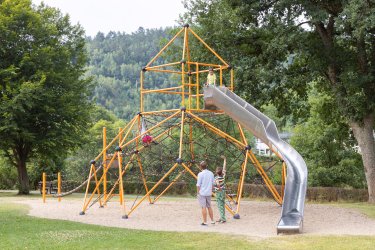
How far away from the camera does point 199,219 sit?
756 inches

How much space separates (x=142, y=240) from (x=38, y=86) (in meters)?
23.2

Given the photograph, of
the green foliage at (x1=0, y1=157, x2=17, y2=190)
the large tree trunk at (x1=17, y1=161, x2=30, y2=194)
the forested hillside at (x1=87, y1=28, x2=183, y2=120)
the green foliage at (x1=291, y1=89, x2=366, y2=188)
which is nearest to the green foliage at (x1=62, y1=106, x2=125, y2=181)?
the green foliage at (x1=0, y1=157, x2=17, y2=190)

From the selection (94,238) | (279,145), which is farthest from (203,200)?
(279,145)

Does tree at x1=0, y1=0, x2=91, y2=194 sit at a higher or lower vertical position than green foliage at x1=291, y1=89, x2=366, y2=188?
higher

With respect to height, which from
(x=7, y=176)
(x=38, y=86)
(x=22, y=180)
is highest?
(x=38, y=86)

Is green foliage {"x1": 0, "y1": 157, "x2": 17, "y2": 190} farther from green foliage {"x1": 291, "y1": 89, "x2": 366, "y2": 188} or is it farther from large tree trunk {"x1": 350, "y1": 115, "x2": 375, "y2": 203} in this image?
large tree trunk {"x1": 350, "y1": 115, "x2": 375, "y2": 203}

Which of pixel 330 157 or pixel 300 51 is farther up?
pixel 300 51

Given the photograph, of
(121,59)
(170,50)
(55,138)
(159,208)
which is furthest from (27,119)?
(121,59)

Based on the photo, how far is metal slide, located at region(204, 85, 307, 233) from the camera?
1580 centimetres

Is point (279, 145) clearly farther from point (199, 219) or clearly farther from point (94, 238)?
point (94, 238)

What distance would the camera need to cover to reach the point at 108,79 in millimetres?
172250

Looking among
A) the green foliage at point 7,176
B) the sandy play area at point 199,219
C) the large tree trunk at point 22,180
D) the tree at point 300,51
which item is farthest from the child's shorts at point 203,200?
the green foliage at point 7,176

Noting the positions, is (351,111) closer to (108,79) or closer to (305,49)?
(305,49)

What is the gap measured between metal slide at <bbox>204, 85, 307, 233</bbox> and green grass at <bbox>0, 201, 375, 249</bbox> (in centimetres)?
139
